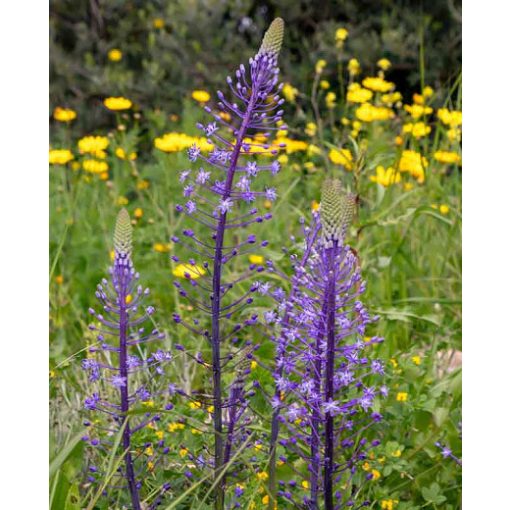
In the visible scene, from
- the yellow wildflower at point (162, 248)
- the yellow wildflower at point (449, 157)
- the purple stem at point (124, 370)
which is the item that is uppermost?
the yellow wildflower at point (449, 157)

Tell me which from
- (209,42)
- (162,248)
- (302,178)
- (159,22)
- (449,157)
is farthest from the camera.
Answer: (159,22)

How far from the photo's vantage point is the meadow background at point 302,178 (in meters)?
2.46

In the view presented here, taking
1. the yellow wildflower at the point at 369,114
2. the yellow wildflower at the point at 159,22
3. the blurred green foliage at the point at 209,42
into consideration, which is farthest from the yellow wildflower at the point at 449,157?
the yellow wildflower at the point at 159,22

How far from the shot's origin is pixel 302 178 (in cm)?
561

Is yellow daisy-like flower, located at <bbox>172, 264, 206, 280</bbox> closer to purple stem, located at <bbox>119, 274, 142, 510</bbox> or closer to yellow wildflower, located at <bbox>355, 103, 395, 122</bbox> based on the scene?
purple stem, located at <bbox>119, 274, 142, 510</bbox>

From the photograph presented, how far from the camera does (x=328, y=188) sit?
1559mm

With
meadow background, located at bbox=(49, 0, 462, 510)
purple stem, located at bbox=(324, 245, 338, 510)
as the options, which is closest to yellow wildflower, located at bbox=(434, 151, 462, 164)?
meadow background, located at bbox=(49, 0, 462, 510)

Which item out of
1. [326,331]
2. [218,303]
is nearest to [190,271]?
[218,303]

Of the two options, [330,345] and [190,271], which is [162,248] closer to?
[190,271]

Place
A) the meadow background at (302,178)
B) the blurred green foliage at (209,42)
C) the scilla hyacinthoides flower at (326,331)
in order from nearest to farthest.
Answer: the scilla hyacinthoides flower at (326,331) → the meadow background at (302,178) → the blurred green foliage at (209,42)

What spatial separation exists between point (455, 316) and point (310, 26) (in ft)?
16.7

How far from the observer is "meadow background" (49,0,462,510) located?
97.0 inches

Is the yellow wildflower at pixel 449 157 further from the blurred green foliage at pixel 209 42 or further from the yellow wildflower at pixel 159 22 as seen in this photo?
the yellow wildflower at pixel 159 22
